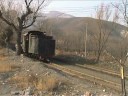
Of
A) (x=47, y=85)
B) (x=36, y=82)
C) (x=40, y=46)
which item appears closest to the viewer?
(x=47, y=85)

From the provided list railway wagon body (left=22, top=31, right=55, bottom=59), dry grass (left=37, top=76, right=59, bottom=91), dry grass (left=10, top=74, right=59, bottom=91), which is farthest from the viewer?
railway wagon body (left=22, top=31, right=55, bottom=59)

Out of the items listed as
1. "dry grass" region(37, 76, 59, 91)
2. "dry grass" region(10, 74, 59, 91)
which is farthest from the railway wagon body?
"dry grass" region(37, 76, 59, 91)

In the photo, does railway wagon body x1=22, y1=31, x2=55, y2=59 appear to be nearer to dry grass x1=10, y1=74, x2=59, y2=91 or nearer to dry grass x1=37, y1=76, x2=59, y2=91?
dry grass x1=10, y1=74, x2=59, y2=91

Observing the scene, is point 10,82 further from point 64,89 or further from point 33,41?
point 33,41

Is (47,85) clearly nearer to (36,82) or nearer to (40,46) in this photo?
(36,82)

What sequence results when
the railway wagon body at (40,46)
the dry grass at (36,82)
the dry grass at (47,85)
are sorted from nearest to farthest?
the dry grass at (47,85) → the dry grass at (36,82) → the railway wagon body at (40,46)

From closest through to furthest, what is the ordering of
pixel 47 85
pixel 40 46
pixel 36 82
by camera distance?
pixel 47 85 < pixel 36 82 < pixel 40 46

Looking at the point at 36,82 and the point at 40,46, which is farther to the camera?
the point at 40,46

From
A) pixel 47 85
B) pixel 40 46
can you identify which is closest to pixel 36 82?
pixel 47 85

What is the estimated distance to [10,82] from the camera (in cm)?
1814

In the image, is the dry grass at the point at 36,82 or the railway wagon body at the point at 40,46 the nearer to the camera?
the dry grass at the point at 36,82

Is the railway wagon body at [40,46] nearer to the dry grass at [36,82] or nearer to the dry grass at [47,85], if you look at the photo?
the dry grass at [36,82]

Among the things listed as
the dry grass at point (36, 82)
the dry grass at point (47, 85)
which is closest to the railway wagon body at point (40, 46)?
the dry grass at point (36, 82)

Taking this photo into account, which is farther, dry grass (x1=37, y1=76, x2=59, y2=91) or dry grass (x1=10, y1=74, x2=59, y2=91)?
dry grass (x1=10, y1=74, x2=59, y2=91)
